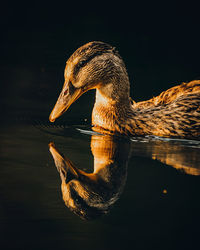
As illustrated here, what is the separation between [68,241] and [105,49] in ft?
11.4

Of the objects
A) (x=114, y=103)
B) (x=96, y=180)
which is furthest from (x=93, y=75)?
(x=96, y=180)

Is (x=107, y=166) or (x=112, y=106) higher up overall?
(x=112, y=106)

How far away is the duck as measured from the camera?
554 centimetres

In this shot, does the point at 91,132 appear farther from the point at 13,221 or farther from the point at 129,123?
the point at 13,221

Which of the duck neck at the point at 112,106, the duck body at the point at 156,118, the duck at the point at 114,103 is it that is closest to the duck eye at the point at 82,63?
the duck at the point at 114,103

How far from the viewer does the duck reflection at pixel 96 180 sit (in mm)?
3370

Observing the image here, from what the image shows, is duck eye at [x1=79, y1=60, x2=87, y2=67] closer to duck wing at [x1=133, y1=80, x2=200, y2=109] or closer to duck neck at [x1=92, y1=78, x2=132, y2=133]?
duck neck at [x1=92, y1=78, x2=132, y2=133]

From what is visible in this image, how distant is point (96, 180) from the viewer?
12.8 feet

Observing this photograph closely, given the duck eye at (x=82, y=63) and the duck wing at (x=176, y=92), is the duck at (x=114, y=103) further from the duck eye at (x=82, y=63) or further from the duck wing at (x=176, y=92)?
the duck wing at (x=176, y=92)

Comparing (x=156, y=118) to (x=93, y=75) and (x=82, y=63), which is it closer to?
(x=93, y=75)

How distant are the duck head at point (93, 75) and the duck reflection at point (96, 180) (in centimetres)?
70

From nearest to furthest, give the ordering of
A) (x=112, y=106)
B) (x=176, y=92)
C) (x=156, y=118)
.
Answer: (x=156, y=118) → (x=112, y=106) → (x=176, y=92)

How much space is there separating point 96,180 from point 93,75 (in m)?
2.11

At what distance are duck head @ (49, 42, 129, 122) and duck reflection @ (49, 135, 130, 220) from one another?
0.70 metres
